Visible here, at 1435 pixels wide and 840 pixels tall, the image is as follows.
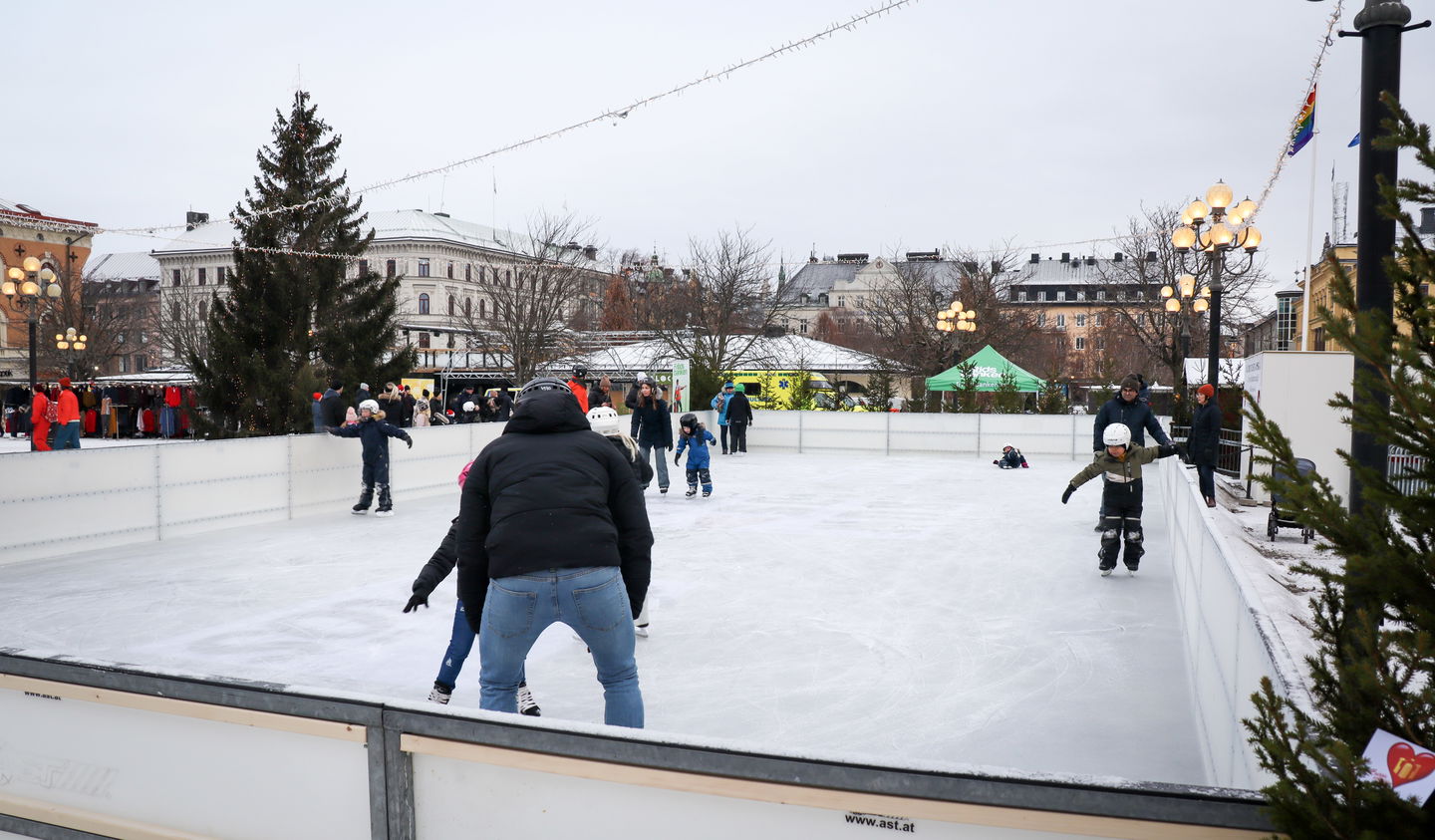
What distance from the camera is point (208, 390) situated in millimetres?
23828

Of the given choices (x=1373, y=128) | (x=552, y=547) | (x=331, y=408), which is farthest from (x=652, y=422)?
(x=1373, y=128)

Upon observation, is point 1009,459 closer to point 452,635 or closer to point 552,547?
point 452,635

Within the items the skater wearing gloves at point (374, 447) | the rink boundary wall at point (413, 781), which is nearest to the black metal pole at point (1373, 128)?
the rink boundary wall at point (413, 781)

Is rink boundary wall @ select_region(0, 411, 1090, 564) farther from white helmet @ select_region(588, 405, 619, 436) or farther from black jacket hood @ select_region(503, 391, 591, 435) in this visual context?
black jacket hood @ select_region(503, 391, 591, 435)

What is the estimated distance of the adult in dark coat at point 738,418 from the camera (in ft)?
73.0

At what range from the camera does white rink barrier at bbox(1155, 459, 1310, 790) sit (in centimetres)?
276

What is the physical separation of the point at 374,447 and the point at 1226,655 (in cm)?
1074

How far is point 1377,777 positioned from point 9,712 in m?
3.74

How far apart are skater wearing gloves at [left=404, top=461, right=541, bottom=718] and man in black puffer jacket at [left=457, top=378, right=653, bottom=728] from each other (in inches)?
39.2

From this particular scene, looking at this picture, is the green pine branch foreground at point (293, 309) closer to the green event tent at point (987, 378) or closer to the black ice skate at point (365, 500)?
the black ice skate at point (365, 500)

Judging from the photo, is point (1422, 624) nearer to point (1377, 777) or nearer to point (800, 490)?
point (1377, 777)

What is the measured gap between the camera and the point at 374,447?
41.0ft

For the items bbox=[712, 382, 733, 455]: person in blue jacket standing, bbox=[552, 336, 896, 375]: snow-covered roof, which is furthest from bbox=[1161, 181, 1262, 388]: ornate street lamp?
bbox=[552, 336, 896, 375]: snow-covered roof

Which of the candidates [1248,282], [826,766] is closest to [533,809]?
[826,766]
